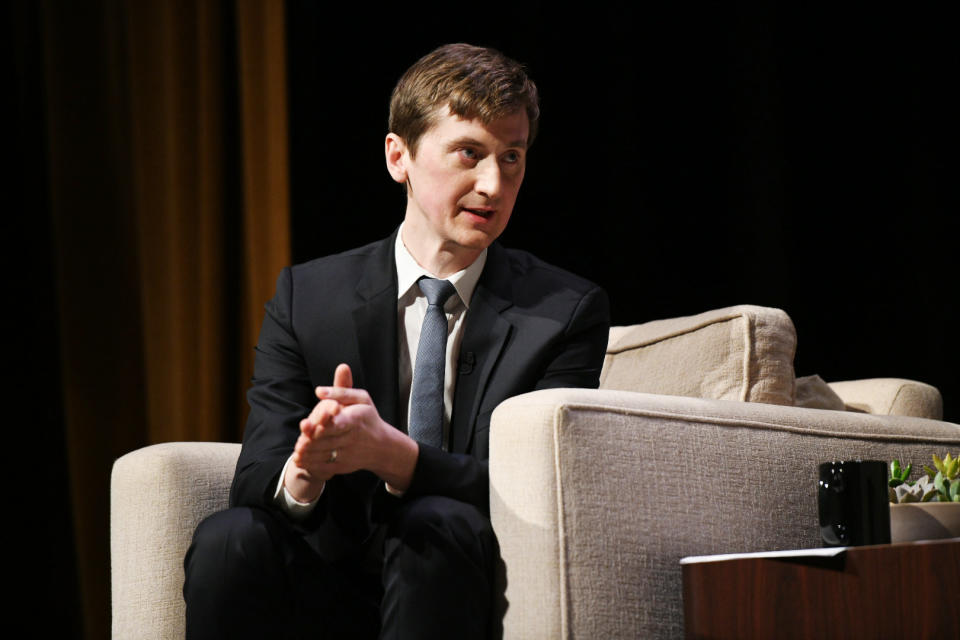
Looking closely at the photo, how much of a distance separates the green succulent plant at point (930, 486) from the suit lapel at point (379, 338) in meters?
0.67

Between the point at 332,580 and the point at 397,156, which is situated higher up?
the point at 397,156

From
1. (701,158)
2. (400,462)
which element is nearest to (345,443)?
(400,462)

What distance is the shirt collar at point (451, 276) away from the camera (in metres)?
1.49

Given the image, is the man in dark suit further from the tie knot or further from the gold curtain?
the gold curtain

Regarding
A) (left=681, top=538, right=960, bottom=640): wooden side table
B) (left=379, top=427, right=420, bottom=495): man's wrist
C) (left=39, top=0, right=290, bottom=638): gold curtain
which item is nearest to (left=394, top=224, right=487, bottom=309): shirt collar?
(left=379, top=427, right=420, bottom=495): man's wrist

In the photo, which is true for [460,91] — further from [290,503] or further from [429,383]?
[290,503]

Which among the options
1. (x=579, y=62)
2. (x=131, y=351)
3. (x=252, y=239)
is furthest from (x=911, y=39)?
(x=131, y=351)

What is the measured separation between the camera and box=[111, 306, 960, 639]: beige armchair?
1116mm

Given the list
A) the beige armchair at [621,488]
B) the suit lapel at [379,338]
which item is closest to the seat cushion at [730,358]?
the beige armchair at [621,488]

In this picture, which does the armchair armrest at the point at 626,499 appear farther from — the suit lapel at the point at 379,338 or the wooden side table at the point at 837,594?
the suit lapel at the point at 379,338

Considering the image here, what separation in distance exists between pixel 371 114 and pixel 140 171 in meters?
0.67

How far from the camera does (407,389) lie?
1443 millimetres

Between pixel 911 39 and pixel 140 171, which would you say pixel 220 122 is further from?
pixel 911 39

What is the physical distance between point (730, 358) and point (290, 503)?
75 cm
